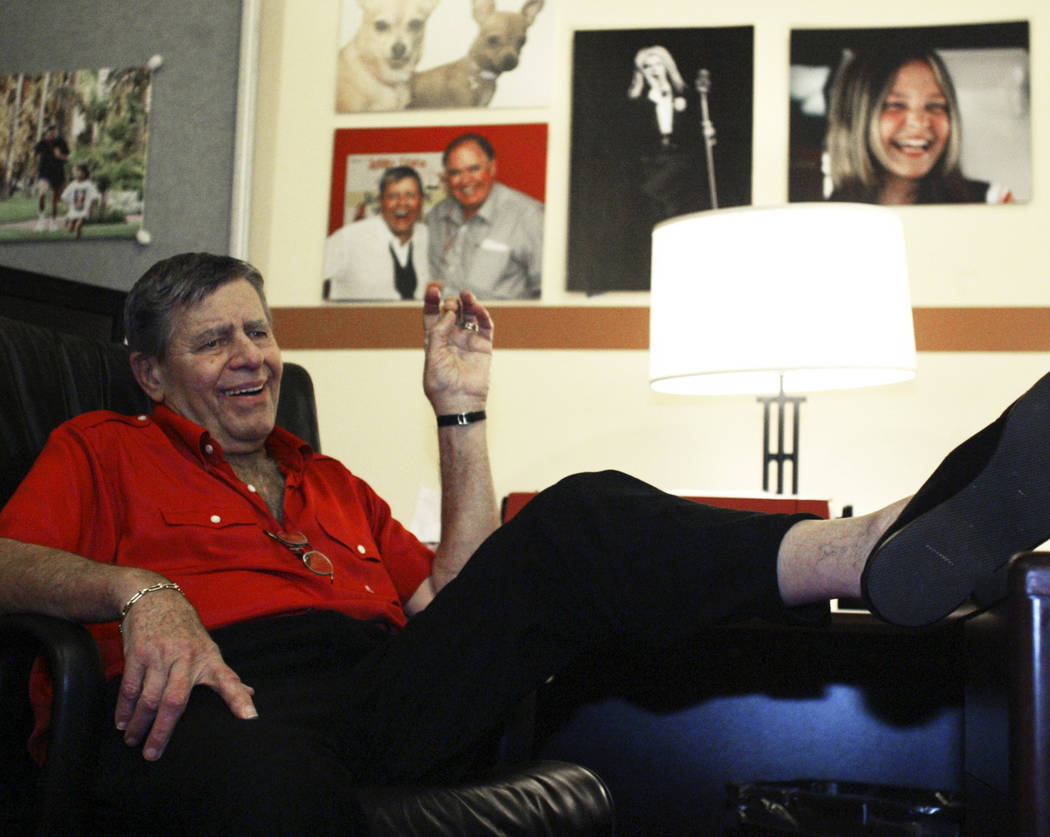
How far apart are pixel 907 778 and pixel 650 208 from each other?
1.29 metres

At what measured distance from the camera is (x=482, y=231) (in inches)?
98.3

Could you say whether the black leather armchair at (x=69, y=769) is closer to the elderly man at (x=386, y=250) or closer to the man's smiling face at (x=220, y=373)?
the man's smiling face at (x=220, y=373)

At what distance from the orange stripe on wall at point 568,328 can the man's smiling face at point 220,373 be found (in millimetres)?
861

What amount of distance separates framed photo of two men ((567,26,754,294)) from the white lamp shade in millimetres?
580

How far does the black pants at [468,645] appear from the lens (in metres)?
1.10

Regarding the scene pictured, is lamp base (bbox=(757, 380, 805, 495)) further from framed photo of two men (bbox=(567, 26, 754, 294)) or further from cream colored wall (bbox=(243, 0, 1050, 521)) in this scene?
framed photo of two men (bbox=(567, 26, 754, 294))

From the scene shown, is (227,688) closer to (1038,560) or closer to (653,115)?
(1038,560)

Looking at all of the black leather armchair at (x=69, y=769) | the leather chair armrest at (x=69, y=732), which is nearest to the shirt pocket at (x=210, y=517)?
the black leather armchair at (x=69, y=769)

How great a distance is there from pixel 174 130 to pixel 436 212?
72cm

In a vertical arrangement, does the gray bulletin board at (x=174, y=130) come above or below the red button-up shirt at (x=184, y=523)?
above

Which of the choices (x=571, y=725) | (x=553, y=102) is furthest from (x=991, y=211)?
(x=571, y=725)

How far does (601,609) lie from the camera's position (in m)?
1.23

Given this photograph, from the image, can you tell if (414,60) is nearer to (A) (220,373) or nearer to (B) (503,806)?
(A) (220,373)

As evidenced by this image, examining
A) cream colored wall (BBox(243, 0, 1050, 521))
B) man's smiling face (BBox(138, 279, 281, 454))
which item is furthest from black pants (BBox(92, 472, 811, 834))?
cream colored wall (BBox(243, 0, 1050, 521))
